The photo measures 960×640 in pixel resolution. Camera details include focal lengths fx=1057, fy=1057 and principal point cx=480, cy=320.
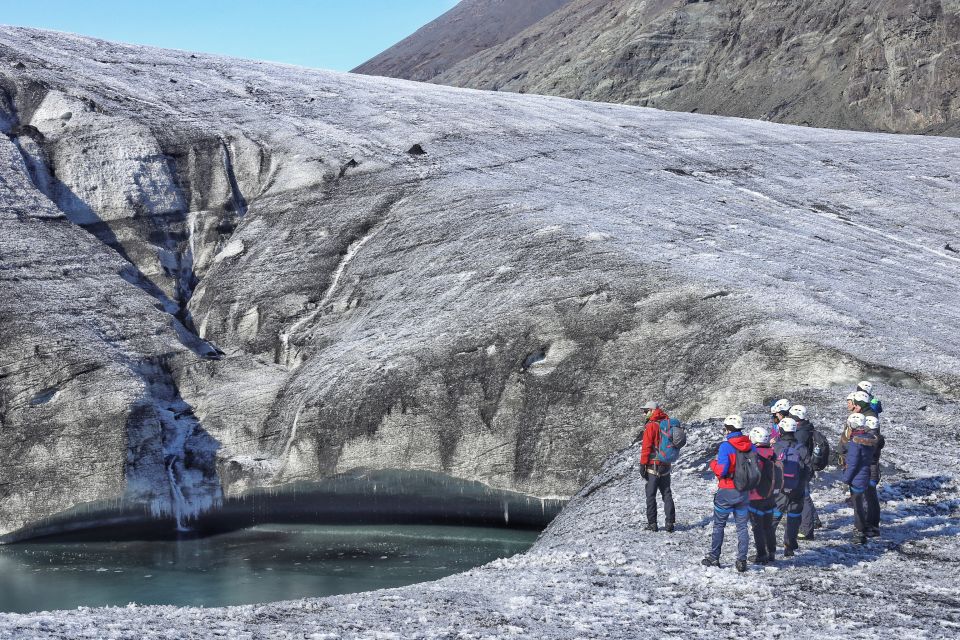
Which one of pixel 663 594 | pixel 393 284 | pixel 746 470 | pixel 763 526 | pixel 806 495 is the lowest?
pixel 663 594

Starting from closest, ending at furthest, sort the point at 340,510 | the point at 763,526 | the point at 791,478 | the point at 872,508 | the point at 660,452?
the point at 763,526
the point at 791,478
the point at 872,508
the point at 660,452
the point at 340,510

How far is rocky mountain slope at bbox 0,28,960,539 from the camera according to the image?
19812 mm

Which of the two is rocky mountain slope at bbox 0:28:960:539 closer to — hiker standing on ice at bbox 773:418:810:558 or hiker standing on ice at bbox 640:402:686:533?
hiker standing on ice at bbox 640:402:686:533

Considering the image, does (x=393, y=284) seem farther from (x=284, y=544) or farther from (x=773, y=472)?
(x=773, y=472)

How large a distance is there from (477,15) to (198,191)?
451ft

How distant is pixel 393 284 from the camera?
80.2 feet

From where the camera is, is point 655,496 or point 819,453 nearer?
point 819,453

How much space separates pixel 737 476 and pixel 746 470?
12 centimetres

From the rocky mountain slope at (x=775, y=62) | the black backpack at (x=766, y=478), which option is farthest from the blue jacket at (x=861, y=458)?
the rocky mountain slope at (x=775, y=62)

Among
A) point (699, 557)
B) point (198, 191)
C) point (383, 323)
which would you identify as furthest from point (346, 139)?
point (699, 557)

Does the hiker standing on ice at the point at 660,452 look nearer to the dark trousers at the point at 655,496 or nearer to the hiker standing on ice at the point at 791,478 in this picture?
the dark trousers at the point at 655,496

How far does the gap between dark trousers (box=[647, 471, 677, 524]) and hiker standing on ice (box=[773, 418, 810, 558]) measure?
1.62 metres

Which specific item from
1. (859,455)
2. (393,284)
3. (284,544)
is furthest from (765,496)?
(393,284)

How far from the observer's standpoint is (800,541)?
13.2 meters
